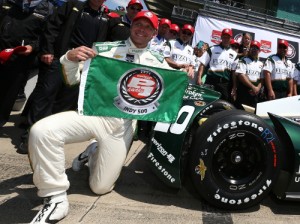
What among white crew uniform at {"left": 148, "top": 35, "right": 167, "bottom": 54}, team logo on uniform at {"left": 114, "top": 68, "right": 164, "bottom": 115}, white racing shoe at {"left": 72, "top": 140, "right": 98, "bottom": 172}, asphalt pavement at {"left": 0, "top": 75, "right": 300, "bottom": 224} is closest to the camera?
asphalt pavement at {"left": 0, "top": 75, "right": 300, "bottom": 224}

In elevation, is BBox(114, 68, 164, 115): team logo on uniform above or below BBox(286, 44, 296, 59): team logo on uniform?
below

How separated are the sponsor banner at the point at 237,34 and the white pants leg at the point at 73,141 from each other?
7529 millimetres

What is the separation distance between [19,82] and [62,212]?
2401mm

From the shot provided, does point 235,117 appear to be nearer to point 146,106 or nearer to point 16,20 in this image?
point 146,106

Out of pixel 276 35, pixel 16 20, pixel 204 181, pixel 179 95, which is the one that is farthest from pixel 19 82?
pixel 276 35

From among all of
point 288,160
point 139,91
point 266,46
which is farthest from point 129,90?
point 266,46

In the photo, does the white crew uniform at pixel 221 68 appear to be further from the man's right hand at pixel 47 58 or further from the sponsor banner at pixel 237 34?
the sponsor banner at pixel 237 34

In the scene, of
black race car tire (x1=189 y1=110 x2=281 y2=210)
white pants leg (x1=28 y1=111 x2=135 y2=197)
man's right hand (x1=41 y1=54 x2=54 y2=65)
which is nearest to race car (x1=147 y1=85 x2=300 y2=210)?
black race car tire (x1=189 y1=110 x2=281 y2=210)

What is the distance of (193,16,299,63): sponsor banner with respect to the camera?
10.1m

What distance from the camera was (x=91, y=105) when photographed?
9.51 feet

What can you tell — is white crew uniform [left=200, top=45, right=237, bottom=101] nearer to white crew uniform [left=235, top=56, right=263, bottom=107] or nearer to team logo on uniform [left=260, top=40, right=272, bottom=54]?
white crew uniform [left=235, top=56, right=263, bottom=107]

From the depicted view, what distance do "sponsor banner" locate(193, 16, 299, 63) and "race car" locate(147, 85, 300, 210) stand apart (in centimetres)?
746

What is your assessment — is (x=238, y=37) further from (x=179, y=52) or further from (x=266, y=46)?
(x=179, y=52)

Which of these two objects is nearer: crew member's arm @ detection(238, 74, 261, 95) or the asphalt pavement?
the asphalt pavement
